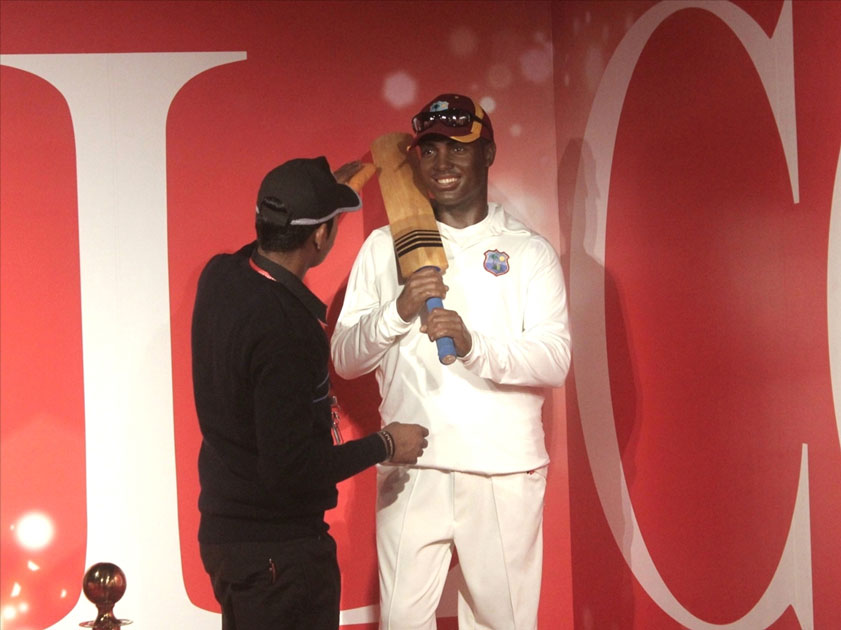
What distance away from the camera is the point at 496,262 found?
281 centimetres

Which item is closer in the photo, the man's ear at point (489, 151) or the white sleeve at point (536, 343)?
the white sleeve at point (536, 343)

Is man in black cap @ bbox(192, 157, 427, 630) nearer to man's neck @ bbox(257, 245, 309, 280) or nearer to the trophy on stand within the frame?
man's neck @ bbox(257, 245, 309, 280)

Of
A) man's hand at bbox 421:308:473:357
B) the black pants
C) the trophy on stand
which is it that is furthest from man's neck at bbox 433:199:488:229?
the trophy on stand

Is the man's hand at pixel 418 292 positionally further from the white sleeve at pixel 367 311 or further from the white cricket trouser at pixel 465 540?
the white cricket trouser at pixel 465 540

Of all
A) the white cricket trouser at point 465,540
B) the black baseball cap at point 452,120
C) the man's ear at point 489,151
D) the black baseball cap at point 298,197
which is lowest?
the white cricket trouser at point 465,540

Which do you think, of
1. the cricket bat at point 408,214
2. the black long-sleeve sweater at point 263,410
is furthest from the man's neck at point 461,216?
the black long-sleeve sweater at point 263,410

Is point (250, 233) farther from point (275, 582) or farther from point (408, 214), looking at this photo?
point (275, 582)

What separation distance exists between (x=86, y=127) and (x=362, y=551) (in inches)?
66.8

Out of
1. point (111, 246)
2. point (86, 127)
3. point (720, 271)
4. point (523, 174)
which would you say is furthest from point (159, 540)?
point (720, 271)

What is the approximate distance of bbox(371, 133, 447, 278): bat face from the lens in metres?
2.70

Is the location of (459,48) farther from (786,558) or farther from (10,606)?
(10,606)

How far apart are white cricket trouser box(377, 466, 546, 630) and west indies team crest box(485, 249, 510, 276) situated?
1.81 feet

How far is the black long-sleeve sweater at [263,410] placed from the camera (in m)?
1.91

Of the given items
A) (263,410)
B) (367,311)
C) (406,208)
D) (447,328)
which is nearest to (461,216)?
(406,208)
